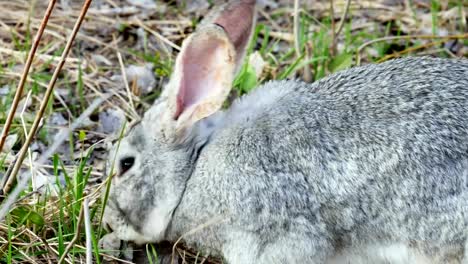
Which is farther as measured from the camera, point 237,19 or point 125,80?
point 125,80

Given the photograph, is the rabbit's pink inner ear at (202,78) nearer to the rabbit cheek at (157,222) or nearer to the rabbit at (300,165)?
the rabbit at (300,165)

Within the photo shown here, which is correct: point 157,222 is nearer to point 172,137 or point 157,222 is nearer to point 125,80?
point 172,137

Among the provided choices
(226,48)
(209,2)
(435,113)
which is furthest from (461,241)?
(209,2)

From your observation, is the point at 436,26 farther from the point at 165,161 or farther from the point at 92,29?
the point at 165,161

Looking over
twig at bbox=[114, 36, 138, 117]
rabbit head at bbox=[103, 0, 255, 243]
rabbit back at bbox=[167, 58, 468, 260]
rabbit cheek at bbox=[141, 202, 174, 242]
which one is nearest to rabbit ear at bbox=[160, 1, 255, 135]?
rabbit head at bbox=[103, 0, 255, 243]

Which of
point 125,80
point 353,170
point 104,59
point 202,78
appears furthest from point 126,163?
point 104,59

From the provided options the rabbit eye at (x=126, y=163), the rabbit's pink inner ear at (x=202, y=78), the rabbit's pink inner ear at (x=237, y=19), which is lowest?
the rabbit eye at (x=126, y=163)

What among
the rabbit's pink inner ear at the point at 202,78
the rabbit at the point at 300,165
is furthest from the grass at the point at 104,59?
the rabbit's pink inner ear at the point at 202,78

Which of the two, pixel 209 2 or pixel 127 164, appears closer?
pixel 127 164
